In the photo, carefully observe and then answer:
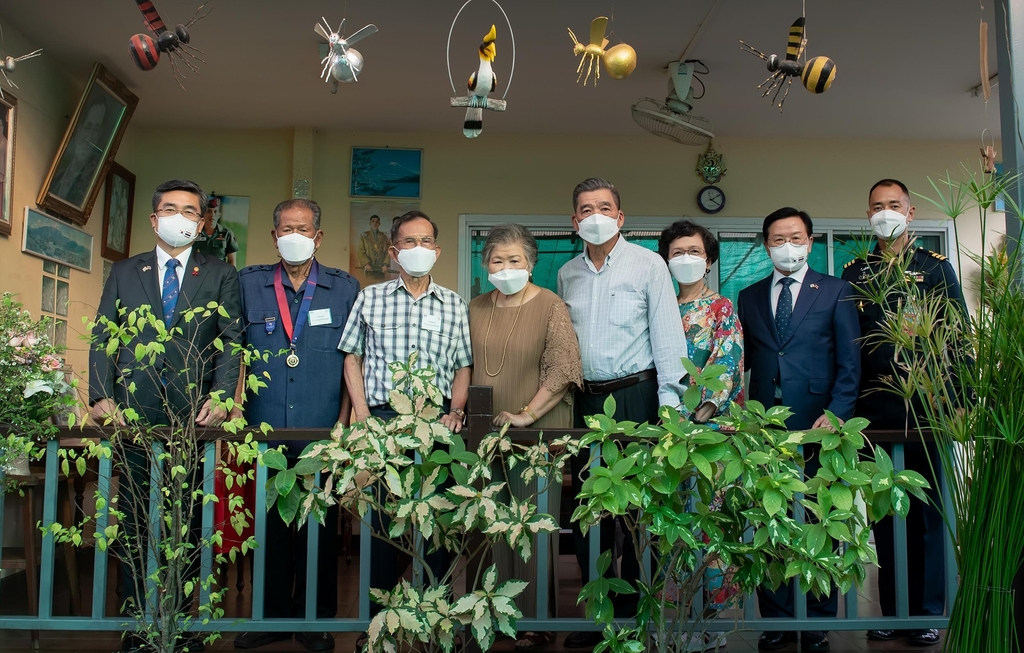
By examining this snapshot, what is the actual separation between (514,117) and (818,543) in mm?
4237

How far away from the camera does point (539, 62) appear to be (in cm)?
478

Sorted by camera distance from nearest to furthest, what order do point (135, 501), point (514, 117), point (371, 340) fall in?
point (135, 501) < point (371, 340) < point (514, 117)

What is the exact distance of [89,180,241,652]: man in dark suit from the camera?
282 cm

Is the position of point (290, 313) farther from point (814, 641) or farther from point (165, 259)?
point (814, 641)

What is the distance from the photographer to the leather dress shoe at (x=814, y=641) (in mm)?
2986

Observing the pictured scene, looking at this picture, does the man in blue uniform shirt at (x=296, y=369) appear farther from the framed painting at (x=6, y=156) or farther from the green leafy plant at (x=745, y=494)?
the framed painting at (x=6, y=156)

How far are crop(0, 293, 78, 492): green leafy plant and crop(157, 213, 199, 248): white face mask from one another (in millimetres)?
487

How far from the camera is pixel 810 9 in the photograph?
418 centimetres

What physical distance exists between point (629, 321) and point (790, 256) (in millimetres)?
693

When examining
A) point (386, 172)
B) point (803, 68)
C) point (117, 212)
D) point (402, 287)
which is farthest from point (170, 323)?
point (386, 172)

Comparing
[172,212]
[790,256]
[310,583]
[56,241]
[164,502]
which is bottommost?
[310,583]

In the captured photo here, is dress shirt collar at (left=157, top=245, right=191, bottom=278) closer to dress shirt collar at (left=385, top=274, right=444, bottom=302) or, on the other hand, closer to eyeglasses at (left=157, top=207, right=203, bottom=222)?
eyeglasses at (left=157, top=207, right=203, bottom=222)

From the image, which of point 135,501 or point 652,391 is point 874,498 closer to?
point 652,391

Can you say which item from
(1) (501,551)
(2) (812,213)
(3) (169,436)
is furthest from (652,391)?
(2) (812,213)
